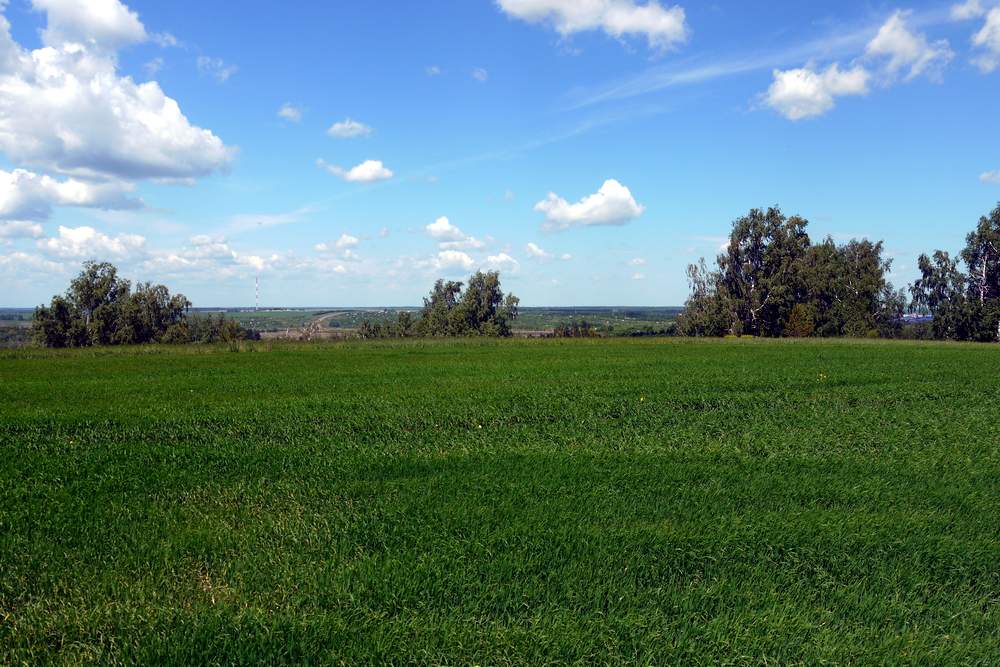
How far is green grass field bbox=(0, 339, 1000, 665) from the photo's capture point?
501 cm

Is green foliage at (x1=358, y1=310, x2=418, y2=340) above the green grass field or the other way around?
above

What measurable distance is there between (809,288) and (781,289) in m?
5.10

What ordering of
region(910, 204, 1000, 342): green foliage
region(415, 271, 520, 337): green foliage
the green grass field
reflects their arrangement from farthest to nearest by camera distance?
region(415, 271, 520, 337): green foliage
region(910, 204, 1000, 342): green foliage
the green grass field

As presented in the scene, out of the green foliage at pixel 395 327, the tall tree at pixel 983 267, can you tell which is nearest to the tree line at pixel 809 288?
the tall tree at pixel 983 267

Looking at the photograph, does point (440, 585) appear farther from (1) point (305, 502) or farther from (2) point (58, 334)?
(2) point (58, 334)

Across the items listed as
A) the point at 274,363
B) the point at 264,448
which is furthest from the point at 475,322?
the point at 264,448

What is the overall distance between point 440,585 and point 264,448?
6.59 metres

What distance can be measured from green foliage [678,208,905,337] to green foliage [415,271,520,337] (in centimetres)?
3290

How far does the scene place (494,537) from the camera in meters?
6.83

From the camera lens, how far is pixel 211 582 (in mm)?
5879

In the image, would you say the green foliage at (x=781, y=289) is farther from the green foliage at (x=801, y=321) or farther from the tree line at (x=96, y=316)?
the tree line at (x=96, y=316)

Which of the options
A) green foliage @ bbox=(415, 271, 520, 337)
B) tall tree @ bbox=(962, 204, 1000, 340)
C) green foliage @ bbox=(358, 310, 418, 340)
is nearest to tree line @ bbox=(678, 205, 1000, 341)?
tall tree @ bbox=(962, 204, 1000, 340)

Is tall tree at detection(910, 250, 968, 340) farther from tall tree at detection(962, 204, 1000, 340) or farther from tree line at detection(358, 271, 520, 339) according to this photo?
tree line at detection(358, 271, 520, 339)

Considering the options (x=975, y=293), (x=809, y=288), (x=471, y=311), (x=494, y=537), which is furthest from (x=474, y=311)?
(x=494, y=537)
